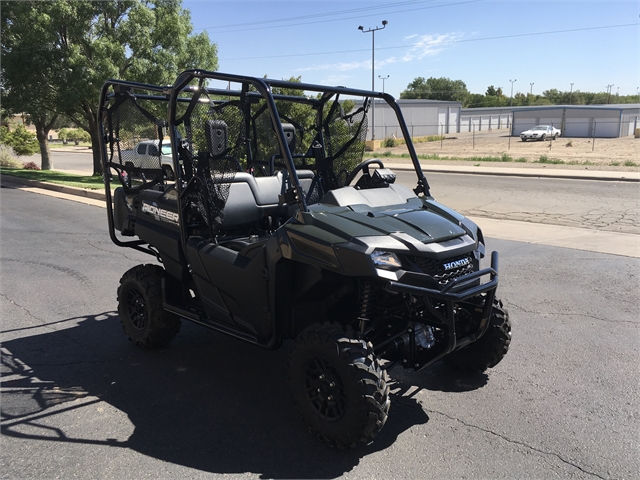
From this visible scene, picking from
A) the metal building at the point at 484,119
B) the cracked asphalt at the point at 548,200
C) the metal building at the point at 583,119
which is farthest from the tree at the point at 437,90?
the cracked asphalt at the point at 548,200

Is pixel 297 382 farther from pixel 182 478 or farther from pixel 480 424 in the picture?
pixel 480 424

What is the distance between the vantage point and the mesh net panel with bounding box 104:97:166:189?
16.9 feet

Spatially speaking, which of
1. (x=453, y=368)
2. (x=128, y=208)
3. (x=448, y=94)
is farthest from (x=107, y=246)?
(x=448, y=94)

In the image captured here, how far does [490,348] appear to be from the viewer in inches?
163

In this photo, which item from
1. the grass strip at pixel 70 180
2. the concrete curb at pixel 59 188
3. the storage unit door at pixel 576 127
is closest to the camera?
the concrete curb at pixel 59 188

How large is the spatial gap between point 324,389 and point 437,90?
134m

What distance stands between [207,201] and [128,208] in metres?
1.30

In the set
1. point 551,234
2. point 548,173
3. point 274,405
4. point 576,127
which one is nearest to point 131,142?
point 274,405

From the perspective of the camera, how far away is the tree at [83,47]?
688 inches

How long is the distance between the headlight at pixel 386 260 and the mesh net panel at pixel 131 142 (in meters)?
2.72

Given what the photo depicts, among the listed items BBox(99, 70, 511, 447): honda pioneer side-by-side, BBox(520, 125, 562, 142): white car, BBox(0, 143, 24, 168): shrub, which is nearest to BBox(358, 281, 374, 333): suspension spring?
BBox(99, 70, 511, 447): honda pioneer side-by-side

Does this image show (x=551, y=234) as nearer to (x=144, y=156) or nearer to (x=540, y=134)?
(x=144, y=156)

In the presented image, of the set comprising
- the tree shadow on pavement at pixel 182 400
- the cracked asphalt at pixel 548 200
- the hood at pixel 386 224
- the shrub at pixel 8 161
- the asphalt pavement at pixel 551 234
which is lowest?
the tree shadow on pavement at pixel 182 400

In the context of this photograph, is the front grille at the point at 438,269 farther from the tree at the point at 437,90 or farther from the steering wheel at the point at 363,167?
the tree at the point at 437,90
